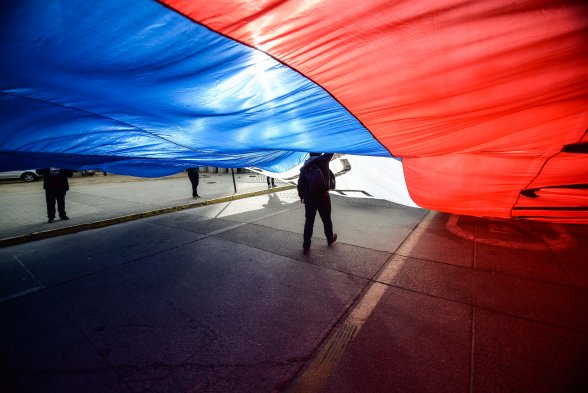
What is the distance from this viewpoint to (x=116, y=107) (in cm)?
240

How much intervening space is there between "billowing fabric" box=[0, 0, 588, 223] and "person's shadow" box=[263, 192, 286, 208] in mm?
5586

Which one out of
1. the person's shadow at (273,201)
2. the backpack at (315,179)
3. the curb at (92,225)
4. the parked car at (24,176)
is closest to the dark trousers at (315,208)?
the backpack at (315,179)

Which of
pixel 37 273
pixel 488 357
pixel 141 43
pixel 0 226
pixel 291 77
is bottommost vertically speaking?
pixel 488 357

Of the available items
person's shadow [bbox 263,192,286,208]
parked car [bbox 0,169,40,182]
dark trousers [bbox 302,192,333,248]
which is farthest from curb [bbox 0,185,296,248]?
parked car [bbox 0,169,40,182]

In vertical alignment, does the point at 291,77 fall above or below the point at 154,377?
above

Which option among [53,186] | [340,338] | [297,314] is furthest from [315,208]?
[53,186]

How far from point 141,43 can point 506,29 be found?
1.92m

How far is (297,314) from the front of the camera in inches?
116

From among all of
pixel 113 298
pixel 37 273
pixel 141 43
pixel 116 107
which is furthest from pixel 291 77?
pixel 37 273

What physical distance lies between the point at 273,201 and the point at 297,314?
6.76 meters

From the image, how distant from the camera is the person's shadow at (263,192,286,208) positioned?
8865 millimetres

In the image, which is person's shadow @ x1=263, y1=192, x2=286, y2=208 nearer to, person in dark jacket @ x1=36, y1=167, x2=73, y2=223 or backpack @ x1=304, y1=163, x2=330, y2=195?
backpack @ x1=304, y1=163, x2=330, y2=195

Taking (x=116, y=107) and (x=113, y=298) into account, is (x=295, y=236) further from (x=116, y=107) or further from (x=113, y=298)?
(x=116, y=107)

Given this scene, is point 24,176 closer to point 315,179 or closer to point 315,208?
point 315,208
